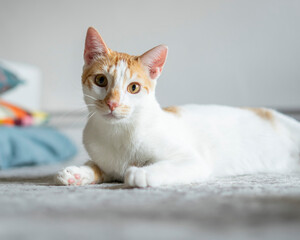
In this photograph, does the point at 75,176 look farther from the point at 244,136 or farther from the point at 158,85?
the point at 158,85

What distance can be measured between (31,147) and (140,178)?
3.94 ft

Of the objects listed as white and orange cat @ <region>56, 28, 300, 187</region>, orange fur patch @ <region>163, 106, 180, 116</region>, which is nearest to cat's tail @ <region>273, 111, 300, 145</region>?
white and orange cat @ <region>56, 28, 300, 187</region>

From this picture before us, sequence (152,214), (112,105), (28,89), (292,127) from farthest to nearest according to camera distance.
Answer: (28,89) → (292,127) → (112,105) → (152,214)

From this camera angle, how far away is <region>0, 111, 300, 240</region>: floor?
0.50 m

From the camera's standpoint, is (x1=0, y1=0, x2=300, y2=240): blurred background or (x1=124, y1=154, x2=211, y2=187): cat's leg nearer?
(x1=0, y1=0, x2=300, y2=240): blurred background

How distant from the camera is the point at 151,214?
1.97 ft

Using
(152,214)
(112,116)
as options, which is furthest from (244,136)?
(152,214)

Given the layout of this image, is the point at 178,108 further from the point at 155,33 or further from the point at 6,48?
the point at 6,48

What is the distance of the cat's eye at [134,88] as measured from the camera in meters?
1.07

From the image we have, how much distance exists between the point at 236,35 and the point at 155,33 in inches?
23.3

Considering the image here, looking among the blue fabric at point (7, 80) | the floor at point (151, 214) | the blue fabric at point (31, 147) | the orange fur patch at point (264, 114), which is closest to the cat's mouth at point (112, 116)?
the floor at point (151, 214)

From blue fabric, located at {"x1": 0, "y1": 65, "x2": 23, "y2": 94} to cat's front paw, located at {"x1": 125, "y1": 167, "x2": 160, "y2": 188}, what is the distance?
1.47 metres

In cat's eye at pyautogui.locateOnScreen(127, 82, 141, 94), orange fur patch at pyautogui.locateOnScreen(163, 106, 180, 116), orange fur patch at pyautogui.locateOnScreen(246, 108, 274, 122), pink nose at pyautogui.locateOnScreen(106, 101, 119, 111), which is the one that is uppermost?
cat's eye at pyautogui.locateOnScreen(127, 82, 141, 94)

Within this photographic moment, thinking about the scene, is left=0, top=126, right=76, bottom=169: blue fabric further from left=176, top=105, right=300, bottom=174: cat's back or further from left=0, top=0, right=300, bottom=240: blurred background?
left=176, top=105, right=300, bottom=174: cat's back
